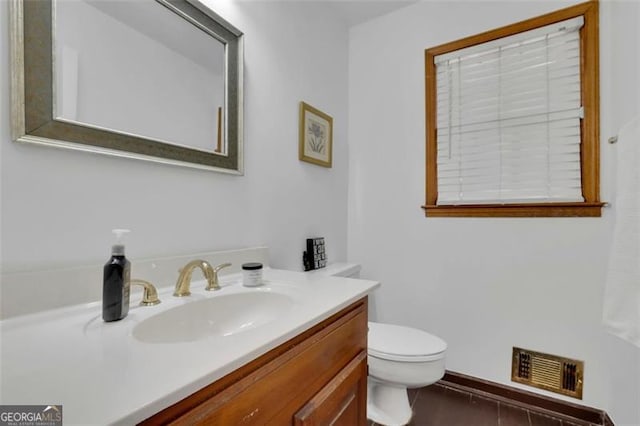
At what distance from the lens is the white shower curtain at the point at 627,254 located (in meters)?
0.95

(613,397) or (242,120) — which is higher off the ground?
(242,120)

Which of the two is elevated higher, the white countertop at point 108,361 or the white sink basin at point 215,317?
the white countertop at point 108,361

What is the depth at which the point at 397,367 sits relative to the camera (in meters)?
1.28

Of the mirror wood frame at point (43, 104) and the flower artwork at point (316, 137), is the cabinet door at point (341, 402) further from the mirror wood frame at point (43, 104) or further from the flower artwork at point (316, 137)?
the flower artwork at point (316, 137)

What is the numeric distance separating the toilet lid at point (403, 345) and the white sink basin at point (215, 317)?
2.07 feet

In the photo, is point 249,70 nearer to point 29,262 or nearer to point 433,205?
point 29,262

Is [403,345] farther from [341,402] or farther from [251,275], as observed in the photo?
[251,275]

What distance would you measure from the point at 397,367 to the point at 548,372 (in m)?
0.89

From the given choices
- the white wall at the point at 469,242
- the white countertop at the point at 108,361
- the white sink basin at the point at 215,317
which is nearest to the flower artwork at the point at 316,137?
the white wall at the point at 469,242

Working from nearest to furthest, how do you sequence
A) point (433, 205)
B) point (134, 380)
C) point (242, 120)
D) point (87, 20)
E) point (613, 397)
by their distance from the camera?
point (134, 380) < point (87, 20) < point (242, 120) < point (613, 397) < point (433, 205)

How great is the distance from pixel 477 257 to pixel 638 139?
89 cm

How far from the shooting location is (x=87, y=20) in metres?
0.80

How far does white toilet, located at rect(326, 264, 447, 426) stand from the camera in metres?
1.27

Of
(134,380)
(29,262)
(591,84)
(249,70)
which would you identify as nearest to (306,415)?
(134,380)
